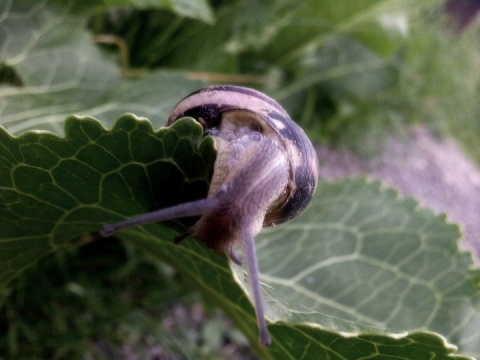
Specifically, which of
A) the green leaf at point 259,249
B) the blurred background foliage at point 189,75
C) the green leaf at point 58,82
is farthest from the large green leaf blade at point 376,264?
the green leaf at point 58,82

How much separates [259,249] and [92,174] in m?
0.64

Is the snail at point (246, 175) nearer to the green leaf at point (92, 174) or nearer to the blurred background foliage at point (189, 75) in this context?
the green leaf at point (92, 174)

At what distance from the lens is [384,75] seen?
253 centimetres

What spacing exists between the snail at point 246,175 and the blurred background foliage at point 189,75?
396 millimetres

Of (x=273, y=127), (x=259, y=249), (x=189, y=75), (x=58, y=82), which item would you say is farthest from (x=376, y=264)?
(x=58, y=82)

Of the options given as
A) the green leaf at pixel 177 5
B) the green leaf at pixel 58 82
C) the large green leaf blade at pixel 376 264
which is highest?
the green leaf at pixel 177 5

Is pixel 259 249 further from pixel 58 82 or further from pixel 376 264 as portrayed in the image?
pixel 58 82

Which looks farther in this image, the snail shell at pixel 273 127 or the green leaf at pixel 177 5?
the green leaf at pixel 177 5

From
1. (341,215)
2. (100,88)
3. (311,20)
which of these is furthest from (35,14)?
(311,20)

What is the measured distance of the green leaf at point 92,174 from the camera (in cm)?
82

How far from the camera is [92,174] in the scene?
0.87 metres

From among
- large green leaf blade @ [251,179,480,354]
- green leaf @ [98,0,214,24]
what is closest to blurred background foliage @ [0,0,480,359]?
green leaf @ [98,0,214,24]

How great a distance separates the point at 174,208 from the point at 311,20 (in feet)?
4.65

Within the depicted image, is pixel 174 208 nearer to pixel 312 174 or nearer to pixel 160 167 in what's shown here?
pixel 160 167
